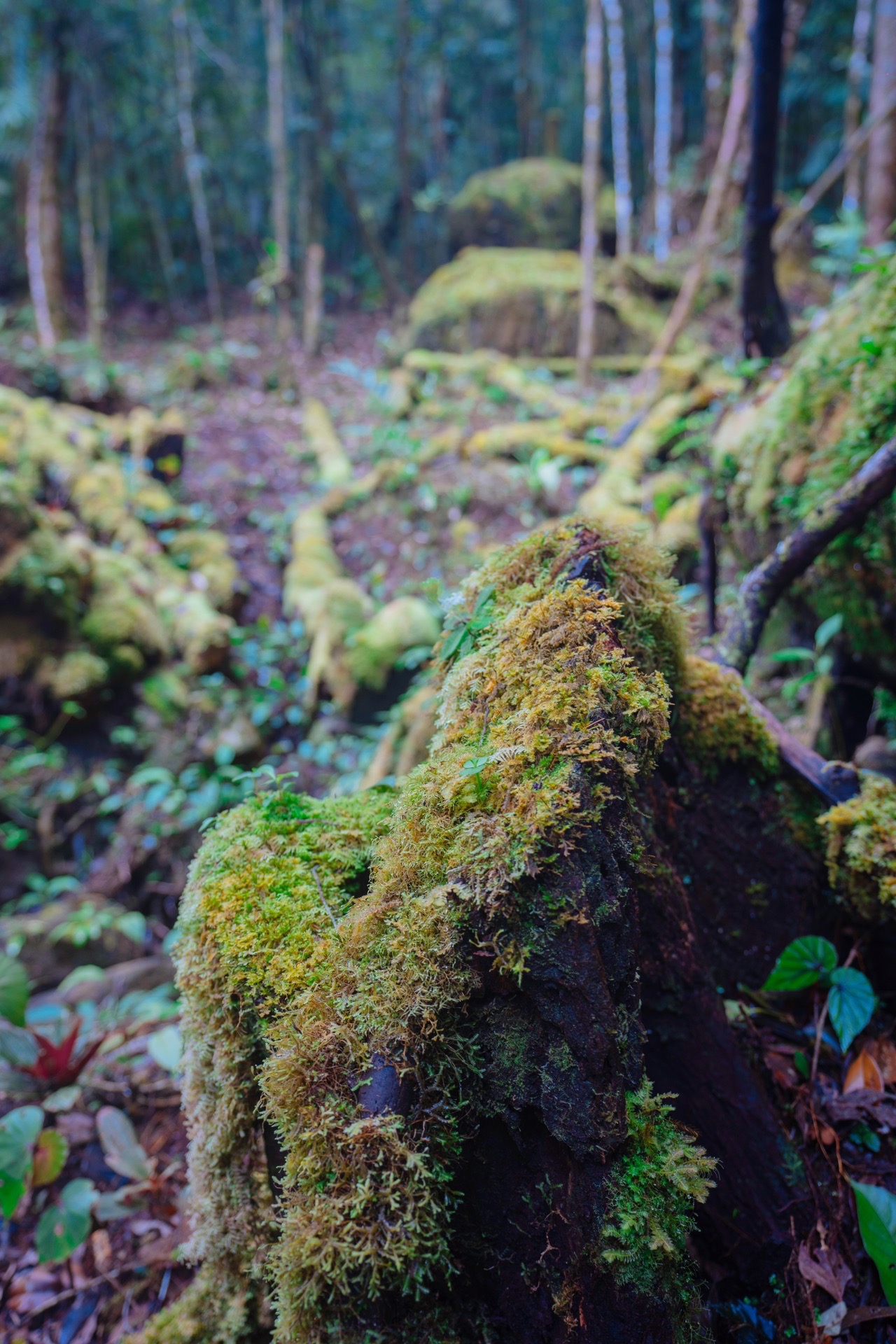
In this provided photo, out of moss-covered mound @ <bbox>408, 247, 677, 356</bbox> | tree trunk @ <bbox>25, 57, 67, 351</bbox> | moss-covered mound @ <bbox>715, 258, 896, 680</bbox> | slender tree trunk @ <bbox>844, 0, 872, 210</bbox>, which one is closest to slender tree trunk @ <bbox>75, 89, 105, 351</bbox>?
tree trunk @ <bbox>25, 57, 67, 351</bbox>

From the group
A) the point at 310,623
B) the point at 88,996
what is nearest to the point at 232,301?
the point at 310,623

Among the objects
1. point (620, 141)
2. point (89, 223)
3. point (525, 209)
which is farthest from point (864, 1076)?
point (525, 209)

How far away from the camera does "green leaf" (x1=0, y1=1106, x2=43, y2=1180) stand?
7.80ft

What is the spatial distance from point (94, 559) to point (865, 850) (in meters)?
6.57

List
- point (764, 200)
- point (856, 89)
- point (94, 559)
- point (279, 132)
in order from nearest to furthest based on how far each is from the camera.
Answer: point (764, 200), point (94, 559), point (856, 89), point (279, 132)

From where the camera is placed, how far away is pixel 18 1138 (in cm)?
244

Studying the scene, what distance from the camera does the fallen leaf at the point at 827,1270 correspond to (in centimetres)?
155

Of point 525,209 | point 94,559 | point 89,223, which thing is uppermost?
point 525,209

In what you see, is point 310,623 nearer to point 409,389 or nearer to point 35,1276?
point 35,1276

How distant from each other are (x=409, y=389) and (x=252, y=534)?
387 cm

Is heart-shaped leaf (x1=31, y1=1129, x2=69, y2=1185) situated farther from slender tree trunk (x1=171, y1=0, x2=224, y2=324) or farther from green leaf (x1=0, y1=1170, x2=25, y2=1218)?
slender tree trunk (x1=171, y1=0, x2=224, y2=324)

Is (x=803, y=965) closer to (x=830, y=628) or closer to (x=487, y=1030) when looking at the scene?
(x=487, y=1030)

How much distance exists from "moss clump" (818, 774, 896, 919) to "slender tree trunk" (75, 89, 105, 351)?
15860 mm

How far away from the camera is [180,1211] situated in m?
2.46
